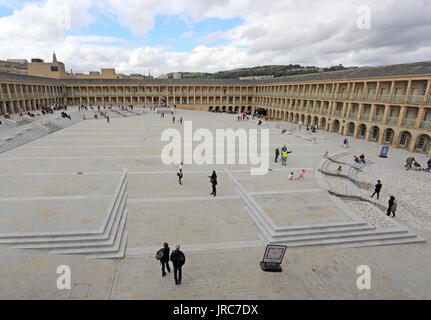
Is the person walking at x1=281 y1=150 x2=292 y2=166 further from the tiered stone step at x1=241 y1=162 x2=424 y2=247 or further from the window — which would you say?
the window

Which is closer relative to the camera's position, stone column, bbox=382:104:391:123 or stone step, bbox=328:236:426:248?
stone step, bbox=328:236:426:248

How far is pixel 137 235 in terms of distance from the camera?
31.6ft

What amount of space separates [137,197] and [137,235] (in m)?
3.43

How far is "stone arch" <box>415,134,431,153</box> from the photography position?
89.1ft

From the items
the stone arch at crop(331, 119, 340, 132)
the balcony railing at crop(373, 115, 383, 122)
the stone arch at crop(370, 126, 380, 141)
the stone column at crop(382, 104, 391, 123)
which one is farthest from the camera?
the stone arch at crop(331, 119, 340, 132)

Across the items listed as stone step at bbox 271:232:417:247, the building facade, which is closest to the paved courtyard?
stone step at bbox 271:232:417:247

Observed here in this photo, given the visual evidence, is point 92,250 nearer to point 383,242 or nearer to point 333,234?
point 333,234

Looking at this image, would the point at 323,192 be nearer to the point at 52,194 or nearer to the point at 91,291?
the point at 91,291

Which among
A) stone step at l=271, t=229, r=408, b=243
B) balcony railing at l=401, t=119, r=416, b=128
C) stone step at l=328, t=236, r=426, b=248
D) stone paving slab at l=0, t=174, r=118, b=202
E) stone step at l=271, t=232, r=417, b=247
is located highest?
balcony railing at l=401, t=119, r=416, b=128

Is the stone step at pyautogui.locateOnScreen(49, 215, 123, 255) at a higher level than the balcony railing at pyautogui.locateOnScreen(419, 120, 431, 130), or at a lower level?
lower

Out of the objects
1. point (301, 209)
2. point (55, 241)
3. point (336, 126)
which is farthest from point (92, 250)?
point (336, 126)

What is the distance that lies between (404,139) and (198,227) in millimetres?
31938

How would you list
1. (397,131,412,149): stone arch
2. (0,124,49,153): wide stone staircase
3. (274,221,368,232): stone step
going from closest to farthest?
1. (274,221,368,232): stone step
2. (0,124,49,153): wide stone staircase
3. (397,131,412,149): stone arch
